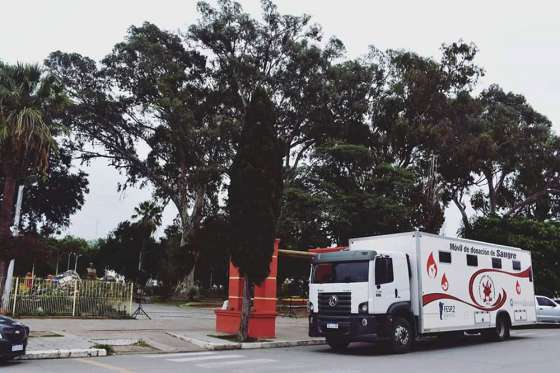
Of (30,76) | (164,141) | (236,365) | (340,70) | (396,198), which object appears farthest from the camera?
(164,141)

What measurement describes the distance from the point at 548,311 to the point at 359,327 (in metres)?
17.8

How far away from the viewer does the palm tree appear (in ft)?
61.6

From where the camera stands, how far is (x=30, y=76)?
68.1 feet

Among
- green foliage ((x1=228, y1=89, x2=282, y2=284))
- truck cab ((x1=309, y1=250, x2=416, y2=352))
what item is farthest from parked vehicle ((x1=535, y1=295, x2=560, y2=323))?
green foliage ((x1=228, y1=89, x2=282, y2=284))

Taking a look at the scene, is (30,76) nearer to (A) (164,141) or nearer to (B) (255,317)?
(B) (255,317)

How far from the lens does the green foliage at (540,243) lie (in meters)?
34.2

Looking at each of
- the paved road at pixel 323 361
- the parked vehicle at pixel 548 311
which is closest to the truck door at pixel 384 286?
the paved road at pixel 323 361

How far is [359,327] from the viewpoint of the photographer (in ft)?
48.2

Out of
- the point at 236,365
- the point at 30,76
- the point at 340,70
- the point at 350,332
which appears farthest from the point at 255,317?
the point at 340,70

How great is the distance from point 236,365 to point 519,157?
3805cm

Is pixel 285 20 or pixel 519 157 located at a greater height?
pixel 285 20

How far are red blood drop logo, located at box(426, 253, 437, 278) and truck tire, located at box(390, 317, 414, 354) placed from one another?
1.66 meters

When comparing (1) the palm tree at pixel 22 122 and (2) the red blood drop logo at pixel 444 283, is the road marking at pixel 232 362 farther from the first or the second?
(1) the palm tree at pixel 22 122

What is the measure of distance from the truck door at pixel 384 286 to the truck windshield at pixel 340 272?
0.35 m
